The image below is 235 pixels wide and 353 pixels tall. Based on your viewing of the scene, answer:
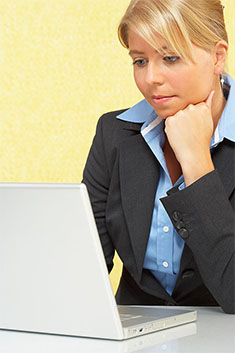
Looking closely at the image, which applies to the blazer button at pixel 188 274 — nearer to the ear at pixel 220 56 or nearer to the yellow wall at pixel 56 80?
the ear at pixel 220 56

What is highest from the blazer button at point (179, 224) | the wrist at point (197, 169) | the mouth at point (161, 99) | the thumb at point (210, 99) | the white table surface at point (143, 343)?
the mouth at point (161, 99)

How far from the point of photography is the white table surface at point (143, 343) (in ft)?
2.95

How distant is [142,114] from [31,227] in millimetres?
672

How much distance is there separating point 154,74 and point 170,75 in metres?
0.03

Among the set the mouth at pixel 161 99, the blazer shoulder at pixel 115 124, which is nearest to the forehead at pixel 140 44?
the mouth at pixel 161 99

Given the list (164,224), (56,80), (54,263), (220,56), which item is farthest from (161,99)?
(56,80)

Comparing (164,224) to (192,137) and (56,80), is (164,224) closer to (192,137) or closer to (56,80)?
(192,137)

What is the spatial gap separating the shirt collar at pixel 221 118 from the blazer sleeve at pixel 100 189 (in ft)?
0.29

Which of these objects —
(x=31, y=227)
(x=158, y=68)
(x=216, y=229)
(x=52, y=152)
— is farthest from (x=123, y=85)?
(x=31, y=227)

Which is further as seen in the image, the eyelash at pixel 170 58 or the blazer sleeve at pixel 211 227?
the eyelash at pixel 170 58

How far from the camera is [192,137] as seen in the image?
1328mm

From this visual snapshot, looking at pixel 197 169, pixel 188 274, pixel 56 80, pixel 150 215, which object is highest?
pixel 56 80

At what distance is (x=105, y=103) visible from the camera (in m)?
2.55

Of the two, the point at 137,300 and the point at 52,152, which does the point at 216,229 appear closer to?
the point at 137,300
